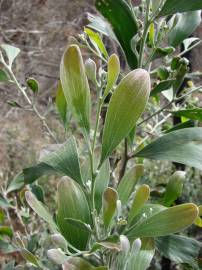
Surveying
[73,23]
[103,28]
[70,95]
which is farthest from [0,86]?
[70,95]

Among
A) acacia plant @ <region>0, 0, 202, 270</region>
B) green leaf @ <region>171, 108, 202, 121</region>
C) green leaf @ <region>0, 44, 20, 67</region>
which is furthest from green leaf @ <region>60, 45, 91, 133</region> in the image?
green leaf @ <region>0, 44, 20, 67</region>

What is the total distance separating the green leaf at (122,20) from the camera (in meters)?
0.62

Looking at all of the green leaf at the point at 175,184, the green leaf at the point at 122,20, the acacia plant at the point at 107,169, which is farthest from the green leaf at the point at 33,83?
the green leaf at the point at 175,184

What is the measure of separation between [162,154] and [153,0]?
0.66 feet

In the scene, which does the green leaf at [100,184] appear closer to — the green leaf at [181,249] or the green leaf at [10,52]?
the green leaf at [181,249]

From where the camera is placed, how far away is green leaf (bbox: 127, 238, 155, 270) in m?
0.58

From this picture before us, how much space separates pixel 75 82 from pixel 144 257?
0.83ft

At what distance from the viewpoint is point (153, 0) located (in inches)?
23.1

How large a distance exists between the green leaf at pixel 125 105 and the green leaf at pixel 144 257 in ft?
0.56

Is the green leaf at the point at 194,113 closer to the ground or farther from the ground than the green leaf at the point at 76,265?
farther from the ground

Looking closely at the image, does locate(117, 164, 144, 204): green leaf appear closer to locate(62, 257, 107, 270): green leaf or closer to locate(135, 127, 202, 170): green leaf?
locate(135, 127, 202, 170): green leaf

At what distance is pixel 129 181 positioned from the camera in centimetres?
60

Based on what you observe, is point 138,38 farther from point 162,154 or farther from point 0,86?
point 0,86

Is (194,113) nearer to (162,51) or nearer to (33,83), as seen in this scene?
(162,51)
